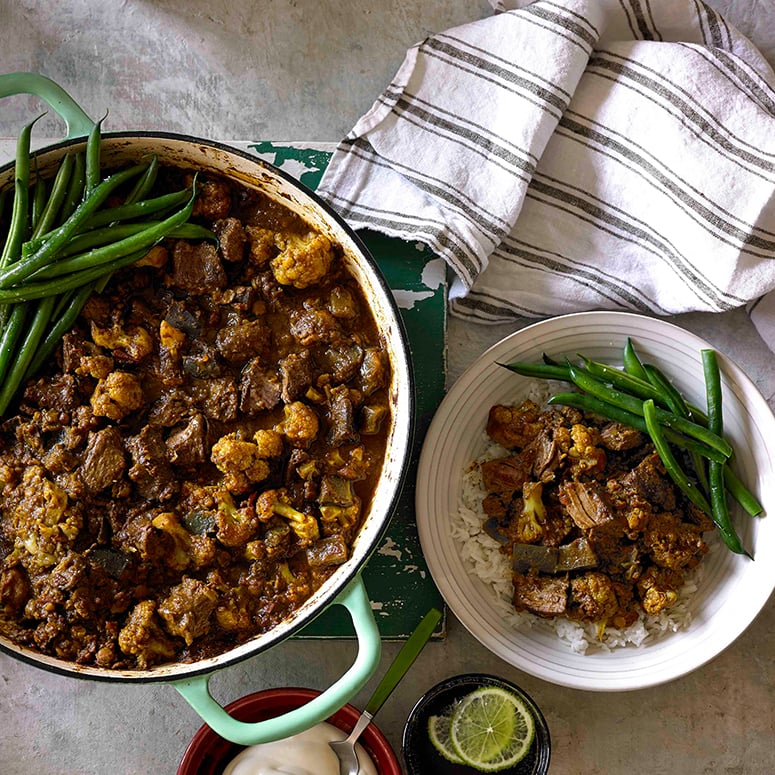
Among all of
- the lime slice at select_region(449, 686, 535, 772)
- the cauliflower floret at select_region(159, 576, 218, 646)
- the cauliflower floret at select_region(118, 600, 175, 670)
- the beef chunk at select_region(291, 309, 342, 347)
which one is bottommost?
the lime slice at select_region(449, 686, 535, 772)

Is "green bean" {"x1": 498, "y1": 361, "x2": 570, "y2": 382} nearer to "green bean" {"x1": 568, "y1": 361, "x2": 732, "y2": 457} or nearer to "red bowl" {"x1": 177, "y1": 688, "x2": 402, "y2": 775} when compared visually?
"green bean" {"x1": 568, "y1": 361, "x2": 732, "y2": 457}

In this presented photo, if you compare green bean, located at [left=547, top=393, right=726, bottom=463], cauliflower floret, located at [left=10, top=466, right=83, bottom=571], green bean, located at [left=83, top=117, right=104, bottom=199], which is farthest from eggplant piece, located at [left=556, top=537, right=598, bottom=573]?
green bean, located at [left=83, top=117, right=104, bottom=199]

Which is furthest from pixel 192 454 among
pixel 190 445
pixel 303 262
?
pixel 303 262

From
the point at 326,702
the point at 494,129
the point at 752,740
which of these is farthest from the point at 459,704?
the point at 494,129

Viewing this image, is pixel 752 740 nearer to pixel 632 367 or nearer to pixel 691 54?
pixel 632 367

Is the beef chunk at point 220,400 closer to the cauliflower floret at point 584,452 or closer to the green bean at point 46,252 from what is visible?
the green bean at point 46,252

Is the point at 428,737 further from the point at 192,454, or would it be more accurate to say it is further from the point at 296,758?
the point at 192,454

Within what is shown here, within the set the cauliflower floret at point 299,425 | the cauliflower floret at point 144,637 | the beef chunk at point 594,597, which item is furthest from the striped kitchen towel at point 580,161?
the cauliflower floret at point 144,637
